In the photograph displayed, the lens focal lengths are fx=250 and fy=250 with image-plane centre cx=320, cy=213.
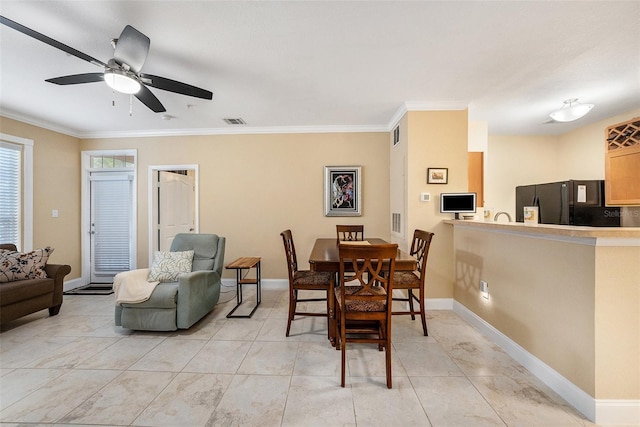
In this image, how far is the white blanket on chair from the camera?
249cm

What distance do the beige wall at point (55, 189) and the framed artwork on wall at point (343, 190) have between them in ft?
13.8

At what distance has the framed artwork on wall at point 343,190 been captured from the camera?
402 centimetres

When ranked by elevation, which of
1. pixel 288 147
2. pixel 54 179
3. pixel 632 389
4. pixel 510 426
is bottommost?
pixel 510 426

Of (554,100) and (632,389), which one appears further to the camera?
(554,100)

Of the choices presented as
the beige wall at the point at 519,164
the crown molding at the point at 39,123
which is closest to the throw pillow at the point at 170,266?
the crown molding at the point at 39,123

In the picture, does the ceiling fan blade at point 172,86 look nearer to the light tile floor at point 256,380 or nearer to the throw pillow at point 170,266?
the throw pillow at point 170,266

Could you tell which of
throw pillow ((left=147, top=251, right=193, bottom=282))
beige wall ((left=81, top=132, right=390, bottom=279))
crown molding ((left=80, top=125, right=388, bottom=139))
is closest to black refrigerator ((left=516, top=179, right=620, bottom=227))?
beige wall ((left=81, top=132, right=390, bottom=279))

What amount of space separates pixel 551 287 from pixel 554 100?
257 centimetres

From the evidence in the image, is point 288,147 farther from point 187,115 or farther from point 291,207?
point 187,115

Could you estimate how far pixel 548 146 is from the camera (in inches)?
175

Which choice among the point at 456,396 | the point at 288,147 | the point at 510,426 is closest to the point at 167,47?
the point at 288,147

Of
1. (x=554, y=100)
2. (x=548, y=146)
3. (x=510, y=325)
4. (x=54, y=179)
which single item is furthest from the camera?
(x=548, y=146)

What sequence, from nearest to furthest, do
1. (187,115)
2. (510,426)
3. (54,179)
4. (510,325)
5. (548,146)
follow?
(510,426) → (510,325) → (187,115) → (54,179) → (548,146)

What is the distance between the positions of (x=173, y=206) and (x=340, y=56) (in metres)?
3.84
